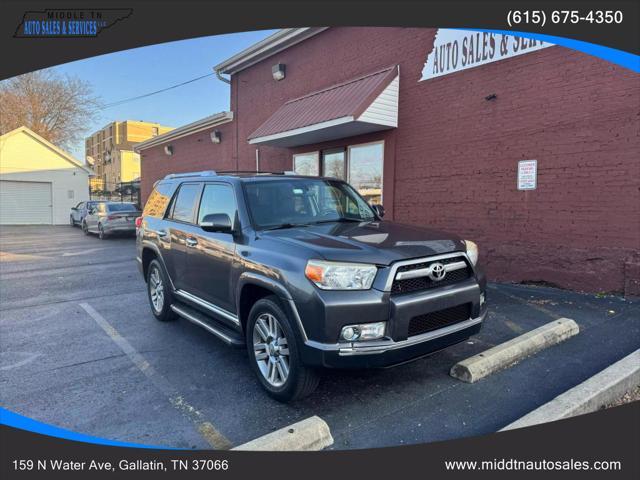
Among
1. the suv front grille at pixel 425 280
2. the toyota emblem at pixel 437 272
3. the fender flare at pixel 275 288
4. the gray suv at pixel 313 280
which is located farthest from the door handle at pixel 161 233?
the toyota emblem at pixel 437 272

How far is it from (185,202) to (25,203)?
1096 inches

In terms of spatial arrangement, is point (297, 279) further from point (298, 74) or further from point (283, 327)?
point (298, 74)

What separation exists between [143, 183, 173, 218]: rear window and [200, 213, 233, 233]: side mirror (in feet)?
6.64

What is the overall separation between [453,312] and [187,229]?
310 centimetres

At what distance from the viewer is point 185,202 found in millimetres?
5242

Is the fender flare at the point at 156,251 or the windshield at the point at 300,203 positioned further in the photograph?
the fender flare at the point at 156,251

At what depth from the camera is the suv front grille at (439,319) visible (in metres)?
3.23

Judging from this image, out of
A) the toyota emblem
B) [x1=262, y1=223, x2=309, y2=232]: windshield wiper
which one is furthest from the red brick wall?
the toyota emblem

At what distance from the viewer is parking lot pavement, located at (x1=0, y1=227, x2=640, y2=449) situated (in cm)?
317

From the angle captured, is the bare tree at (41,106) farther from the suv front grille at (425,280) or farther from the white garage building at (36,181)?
the suv front grille at (425,280)

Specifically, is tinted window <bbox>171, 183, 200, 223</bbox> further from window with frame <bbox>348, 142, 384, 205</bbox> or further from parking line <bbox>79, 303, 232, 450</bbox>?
window with frame <bbox>348, 142, 384, 205</bbox>

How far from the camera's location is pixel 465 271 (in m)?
3.70

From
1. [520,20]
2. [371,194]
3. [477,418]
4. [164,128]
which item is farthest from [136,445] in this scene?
[164,128]

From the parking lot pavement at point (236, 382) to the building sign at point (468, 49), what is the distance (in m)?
4.15
